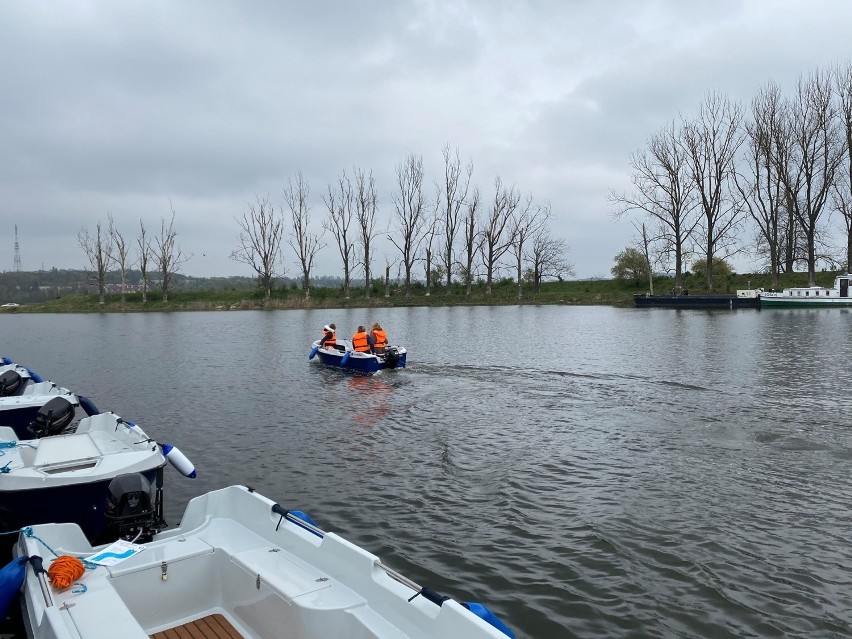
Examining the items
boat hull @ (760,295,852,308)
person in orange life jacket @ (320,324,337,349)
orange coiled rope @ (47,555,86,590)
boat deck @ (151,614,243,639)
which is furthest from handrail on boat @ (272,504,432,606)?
boat hull @ (760,295,852,308)

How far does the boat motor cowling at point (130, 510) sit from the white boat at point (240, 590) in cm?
32

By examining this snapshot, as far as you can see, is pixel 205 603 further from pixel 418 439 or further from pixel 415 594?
pixel 418 439

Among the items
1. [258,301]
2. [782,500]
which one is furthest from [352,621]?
[258,301]

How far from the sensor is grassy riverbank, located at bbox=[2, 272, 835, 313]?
62.8 meters

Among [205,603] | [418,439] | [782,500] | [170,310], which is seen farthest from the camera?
[170,310]

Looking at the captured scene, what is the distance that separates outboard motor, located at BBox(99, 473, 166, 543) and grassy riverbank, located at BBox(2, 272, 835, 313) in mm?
57467

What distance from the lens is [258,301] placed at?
216 feet

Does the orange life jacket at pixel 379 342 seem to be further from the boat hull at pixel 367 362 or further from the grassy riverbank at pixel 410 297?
the grassy riverbank at pixel 410 297

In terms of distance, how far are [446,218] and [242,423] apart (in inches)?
2463

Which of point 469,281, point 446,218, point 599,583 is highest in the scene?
point 446,218

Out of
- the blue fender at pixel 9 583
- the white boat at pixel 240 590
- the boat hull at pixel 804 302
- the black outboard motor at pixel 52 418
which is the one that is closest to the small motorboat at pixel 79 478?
the white boat at pixel 240 590

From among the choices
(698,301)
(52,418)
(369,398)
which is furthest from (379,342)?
(698,301)

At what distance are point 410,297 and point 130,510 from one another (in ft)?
204

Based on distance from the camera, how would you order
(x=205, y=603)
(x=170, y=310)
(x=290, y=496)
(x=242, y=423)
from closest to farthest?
(x=205, y=603) < (x=290, y=496) < (x=242, y=423) < (x=170, y=310)
